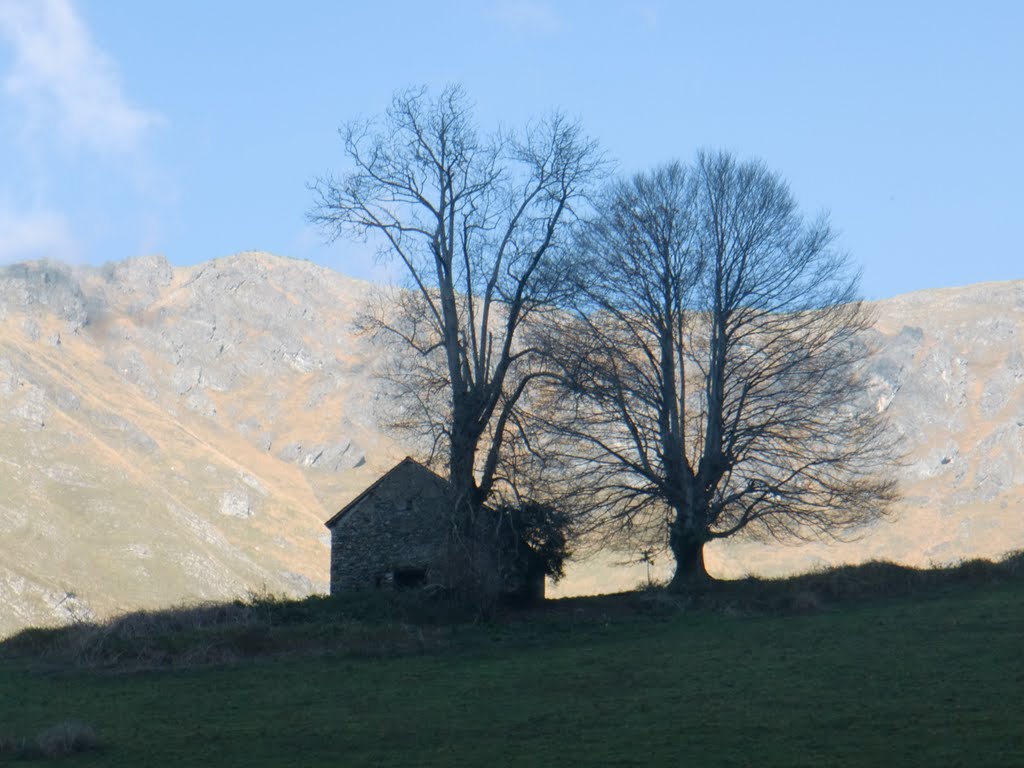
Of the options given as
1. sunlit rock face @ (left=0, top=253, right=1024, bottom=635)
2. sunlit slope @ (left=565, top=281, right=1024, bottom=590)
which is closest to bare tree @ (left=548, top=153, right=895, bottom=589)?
sunlit rock face @ (left=0, top=253, right=1024, bottom=635)

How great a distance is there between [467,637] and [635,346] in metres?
11.4

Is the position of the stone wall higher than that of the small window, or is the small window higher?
the stone wall

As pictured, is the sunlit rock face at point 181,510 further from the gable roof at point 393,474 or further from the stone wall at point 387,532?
the stone wall at point 387,532

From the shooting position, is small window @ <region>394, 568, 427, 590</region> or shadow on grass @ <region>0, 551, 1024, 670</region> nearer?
shadow on grass @ <region>0, 551, 1024, 670</region>

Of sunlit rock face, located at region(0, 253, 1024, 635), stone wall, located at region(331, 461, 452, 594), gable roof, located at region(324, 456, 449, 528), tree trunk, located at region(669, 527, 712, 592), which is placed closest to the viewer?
tree trunk, located at region(669, 527, 712, 592)

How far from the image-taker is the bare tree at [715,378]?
113ft

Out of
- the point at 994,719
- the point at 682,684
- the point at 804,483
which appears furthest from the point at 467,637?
the point at 994,719

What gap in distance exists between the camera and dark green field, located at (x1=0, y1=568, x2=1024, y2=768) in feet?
51.1

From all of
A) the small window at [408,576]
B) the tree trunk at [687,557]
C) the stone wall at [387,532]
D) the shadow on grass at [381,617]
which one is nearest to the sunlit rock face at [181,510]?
the stone wall at [387,532]

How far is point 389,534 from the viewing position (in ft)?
136

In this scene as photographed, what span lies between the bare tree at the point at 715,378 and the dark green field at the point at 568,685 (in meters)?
3.08

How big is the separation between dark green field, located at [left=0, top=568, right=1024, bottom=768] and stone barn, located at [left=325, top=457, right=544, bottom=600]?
7.29 meters

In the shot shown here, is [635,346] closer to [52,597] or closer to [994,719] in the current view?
[994,719]

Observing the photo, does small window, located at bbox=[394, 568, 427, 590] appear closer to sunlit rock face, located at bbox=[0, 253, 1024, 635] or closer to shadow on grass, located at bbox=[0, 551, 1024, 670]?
shadow on grass, located at bbox=[0, 551, 1024, 670]
